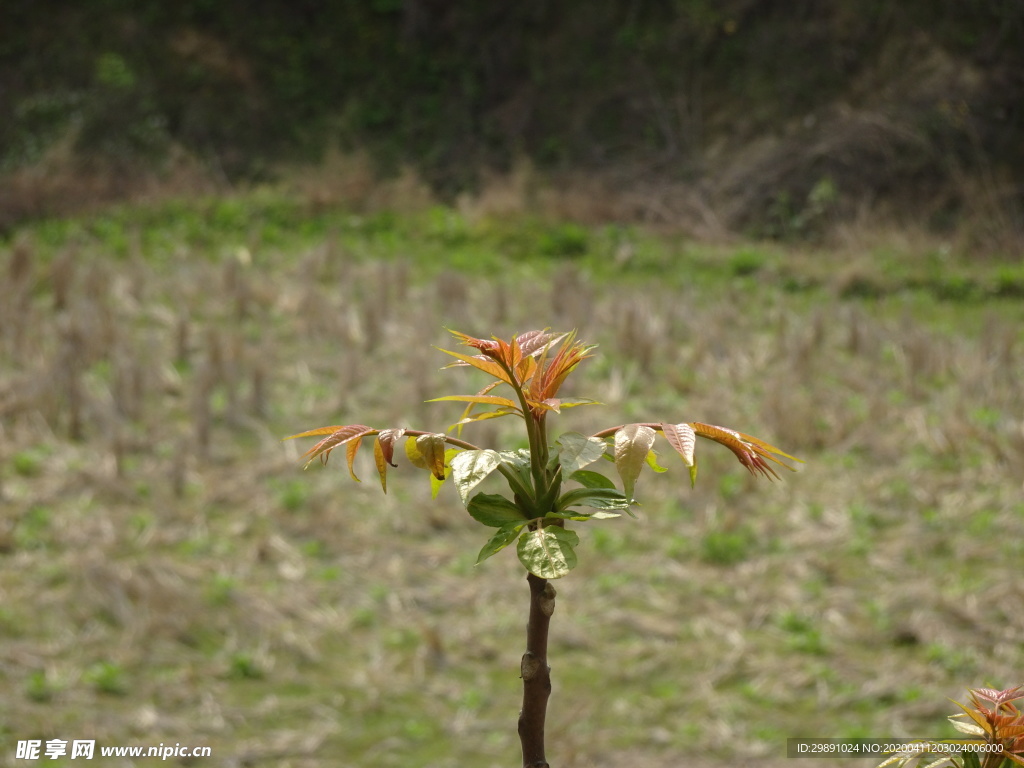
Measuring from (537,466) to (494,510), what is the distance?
0.17 ft

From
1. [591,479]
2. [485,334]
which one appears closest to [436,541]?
[485,334]

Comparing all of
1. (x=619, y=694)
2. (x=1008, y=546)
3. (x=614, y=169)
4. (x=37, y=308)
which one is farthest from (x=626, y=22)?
(x=619, y=694)

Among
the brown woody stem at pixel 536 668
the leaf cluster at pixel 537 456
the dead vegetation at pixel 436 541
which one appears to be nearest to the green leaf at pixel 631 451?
the leaf cluster at pixel 537 456

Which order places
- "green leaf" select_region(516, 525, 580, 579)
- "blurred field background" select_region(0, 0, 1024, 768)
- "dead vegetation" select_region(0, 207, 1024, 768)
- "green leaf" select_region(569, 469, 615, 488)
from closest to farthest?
"green leaf" select_region(516, 525, 580, 579), "green leaf" select_region(569, 469, 615, 488), "dead vegetation" select_region(0, 207, 1024, 768), "blurred field background" select_region(0, 0, 1024, 768)

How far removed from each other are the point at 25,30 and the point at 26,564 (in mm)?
10228

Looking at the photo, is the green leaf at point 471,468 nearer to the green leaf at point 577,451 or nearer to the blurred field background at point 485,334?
the green leaf at point 577,451

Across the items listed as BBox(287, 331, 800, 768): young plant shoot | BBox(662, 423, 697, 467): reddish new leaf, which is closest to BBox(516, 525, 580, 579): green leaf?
BBox(287, 331, 800, 768): young plant shoot

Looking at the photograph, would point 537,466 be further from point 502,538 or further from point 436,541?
point 436,541

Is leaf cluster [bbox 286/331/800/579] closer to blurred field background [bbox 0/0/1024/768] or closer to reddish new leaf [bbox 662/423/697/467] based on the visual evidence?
reddish new leaf [bbox 662/423/697/467]

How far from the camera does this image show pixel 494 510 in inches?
35.0

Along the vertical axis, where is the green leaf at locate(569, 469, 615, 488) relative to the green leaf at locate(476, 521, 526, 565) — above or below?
above

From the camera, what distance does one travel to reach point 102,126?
1173cm

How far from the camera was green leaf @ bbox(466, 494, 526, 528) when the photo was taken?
34.8 inches

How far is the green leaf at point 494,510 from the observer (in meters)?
0.88
